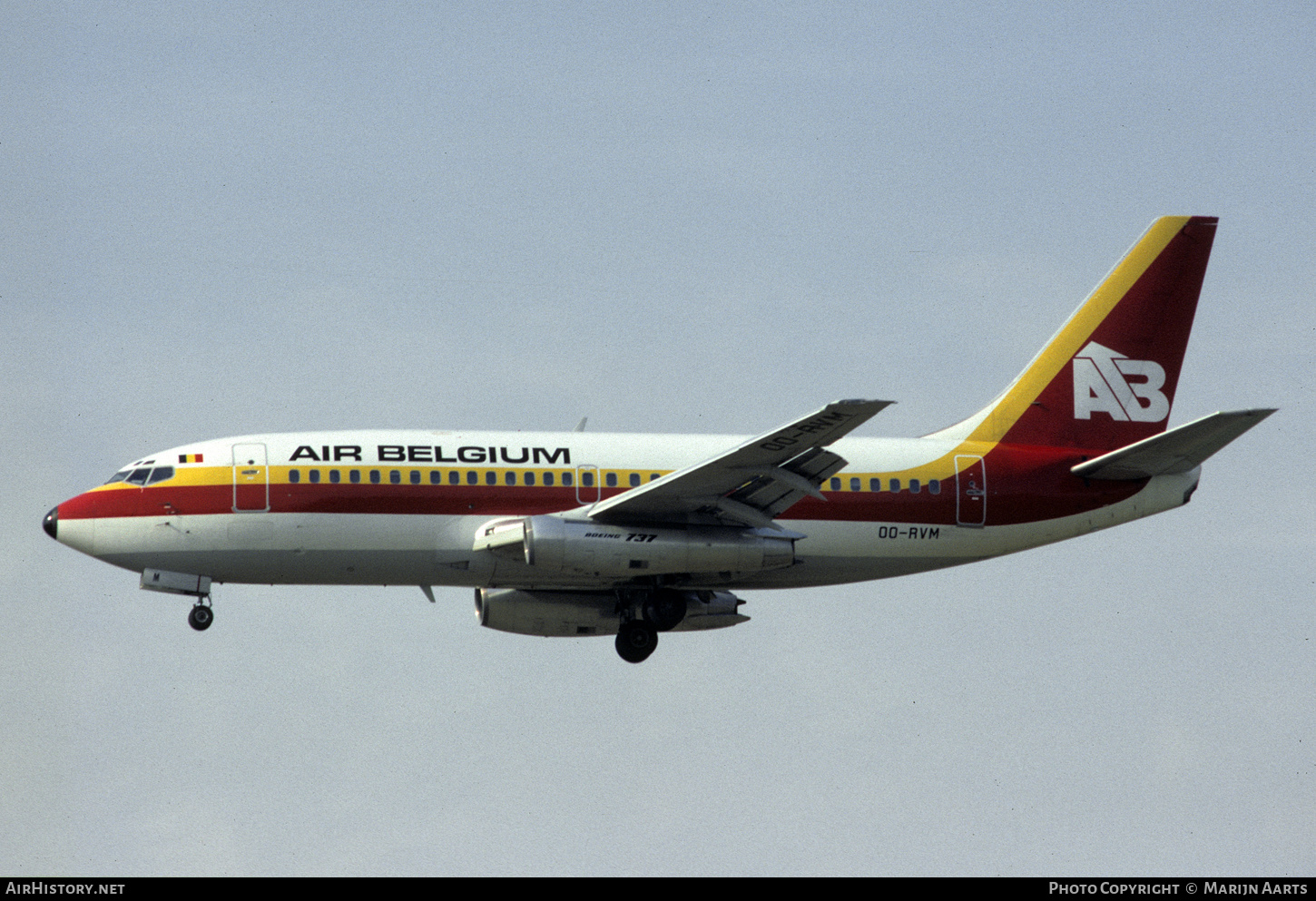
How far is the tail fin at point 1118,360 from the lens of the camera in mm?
49438

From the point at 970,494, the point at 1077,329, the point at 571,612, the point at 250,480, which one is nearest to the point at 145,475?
the point at 250,480

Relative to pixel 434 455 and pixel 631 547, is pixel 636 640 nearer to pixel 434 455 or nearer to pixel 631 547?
pixel 631 547

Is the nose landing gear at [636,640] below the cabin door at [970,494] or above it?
below

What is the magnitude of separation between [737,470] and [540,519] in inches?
178

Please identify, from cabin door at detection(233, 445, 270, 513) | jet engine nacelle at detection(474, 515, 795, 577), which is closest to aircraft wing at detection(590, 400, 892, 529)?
jet engine nacelle at detection(474, 515, 795, 577)

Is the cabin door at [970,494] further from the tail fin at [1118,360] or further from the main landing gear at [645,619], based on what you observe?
the main landing gear at [645,619]

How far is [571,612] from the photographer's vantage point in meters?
48.6

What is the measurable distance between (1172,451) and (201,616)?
23021 millimetres

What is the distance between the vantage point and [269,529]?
1721 inches

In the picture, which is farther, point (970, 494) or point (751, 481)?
point (970, 494)

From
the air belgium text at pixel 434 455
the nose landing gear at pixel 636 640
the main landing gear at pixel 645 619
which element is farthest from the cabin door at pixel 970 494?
the air belgium text at pixel 434 455

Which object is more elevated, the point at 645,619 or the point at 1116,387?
the point at 1116,387

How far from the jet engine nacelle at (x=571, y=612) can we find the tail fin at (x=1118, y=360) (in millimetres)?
7257
